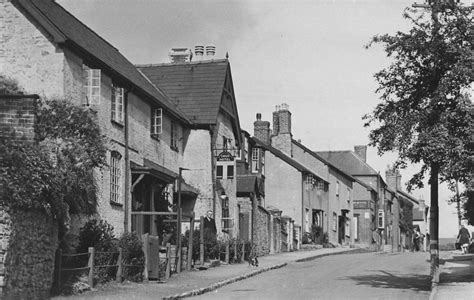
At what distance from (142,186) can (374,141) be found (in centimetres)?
971

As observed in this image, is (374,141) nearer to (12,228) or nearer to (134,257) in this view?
(134,257)

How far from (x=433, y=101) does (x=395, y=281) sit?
257 inches

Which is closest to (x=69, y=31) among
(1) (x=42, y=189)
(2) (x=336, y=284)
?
(1) (x=42, y=189)

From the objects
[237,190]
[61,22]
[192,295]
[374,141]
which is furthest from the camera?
[237,190]

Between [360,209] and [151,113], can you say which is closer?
[151,113]

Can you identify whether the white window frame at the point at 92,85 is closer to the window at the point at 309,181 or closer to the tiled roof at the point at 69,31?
the tiled roof at the point at 69,31

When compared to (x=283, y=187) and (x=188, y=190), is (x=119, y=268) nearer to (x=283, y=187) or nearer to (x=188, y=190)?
(x=188, y=190)

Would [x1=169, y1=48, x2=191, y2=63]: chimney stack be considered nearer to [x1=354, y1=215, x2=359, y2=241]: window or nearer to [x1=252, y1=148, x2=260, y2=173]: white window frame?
[x1=252, y1=148, x2=260, y2=173]: white window frame

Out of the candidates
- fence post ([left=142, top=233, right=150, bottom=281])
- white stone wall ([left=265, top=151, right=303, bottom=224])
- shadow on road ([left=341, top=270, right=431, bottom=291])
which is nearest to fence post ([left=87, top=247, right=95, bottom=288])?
fence post ([left=142, top=233, right=150, bottom=281])

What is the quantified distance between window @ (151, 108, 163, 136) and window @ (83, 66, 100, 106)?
5.84 meters

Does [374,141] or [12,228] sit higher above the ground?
[374,141]

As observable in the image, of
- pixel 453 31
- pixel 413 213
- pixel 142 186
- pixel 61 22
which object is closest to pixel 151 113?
pixel 142 186

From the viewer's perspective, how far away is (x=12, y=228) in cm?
1493

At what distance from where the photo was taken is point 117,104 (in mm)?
24859
